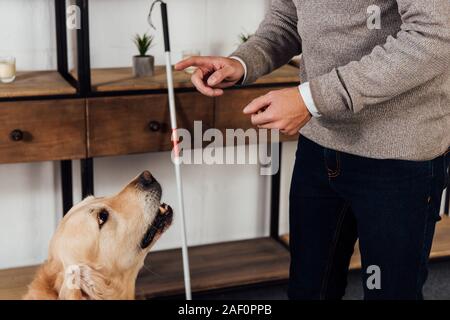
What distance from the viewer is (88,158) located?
2.52 metres

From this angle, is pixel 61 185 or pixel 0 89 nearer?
pixel 0 89

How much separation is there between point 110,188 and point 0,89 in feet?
2.37

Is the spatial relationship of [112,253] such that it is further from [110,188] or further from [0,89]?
[110,188]

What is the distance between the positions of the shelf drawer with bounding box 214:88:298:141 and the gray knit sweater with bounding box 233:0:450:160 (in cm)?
82

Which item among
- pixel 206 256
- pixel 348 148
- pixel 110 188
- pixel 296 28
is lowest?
pixel 206 256

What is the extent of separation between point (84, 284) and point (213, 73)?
56 cm

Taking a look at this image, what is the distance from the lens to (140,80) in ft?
8.47

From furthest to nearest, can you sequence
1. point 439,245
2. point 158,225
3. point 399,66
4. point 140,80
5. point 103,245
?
point 439,245
point 140,80
point 158,225
point 103,245
point 399,66

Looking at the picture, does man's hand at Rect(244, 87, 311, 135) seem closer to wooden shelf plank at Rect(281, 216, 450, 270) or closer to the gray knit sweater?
the gray knit sweater

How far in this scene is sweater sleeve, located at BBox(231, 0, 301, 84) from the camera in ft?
5.87

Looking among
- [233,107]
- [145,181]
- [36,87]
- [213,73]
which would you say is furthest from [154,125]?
[213,73]

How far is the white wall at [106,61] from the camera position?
8.92ft
